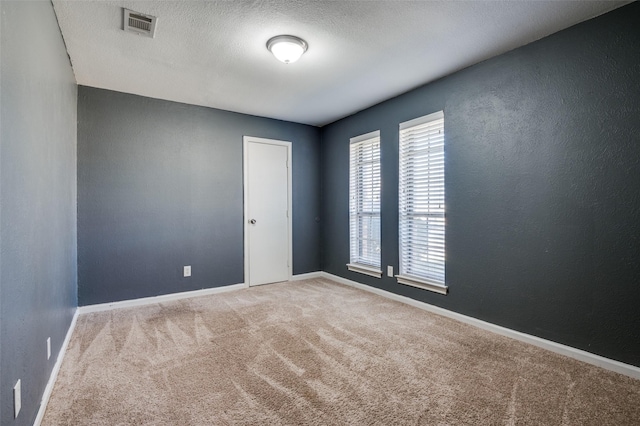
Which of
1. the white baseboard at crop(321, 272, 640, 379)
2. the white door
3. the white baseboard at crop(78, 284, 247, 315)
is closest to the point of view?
the white baseboard at crop(321, 272, 640, 379)

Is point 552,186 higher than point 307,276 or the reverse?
higher

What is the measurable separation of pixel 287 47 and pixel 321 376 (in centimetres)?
253

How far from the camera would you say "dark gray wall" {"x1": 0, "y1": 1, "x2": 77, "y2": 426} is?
1.28 metres

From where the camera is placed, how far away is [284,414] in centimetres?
173

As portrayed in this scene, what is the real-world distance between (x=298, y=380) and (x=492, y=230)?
85.4 inches

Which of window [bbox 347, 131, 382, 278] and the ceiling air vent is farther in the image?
window [bbox 347, 131, 382, 278]

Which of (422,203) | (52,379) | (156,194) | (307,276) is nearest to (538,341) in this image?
(422,203)

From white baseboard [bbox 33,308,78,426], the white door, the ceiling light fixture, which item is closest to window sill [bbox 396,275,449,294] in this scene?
the white door

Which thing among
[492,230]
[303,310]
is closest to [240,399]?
[303,310]

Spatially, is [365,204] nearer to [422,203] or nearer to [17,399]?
[422,203]

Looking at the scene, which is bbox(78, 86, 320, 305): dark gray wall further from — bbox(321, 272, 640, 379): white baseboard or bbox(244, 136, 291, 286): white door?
bbox(321, 272, 640, 379): white baseboard

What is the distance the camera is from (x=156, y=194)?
3975 mm

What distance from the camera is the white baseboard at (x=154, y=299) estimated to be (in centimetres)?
356

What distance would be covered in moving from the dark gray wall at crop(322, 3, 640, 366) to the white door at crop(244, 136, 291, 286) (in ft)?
7.49
